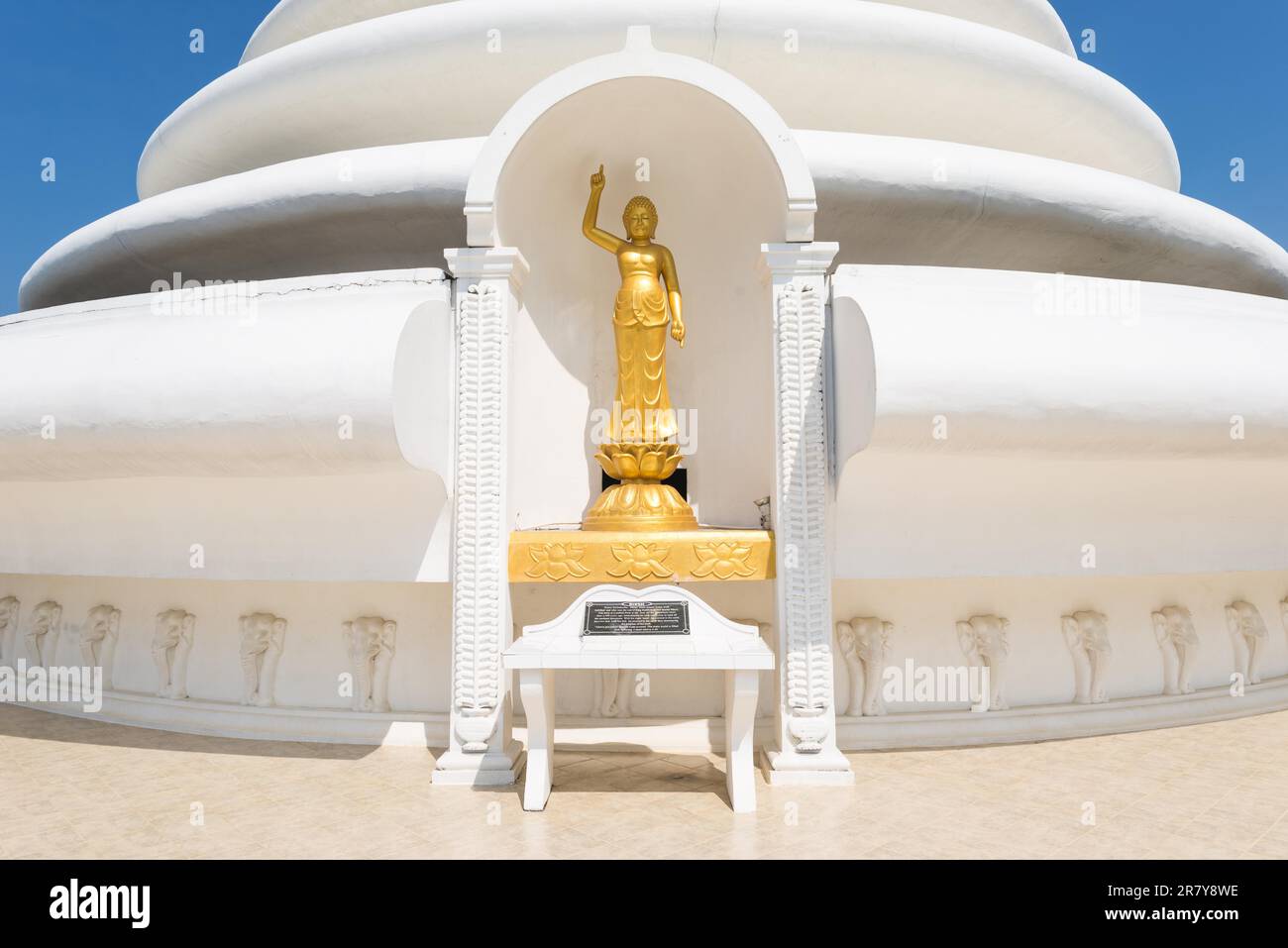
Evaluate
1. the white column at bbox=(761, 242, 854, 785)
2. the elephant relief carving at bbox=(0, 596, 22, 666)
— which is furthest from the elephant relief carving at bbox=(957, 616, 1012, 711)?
the elephant relief carving at bbox=(0, 596, 22, 666)

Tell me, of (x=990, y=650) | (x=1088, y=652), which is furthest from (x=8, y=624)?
(x=1088, y=652)

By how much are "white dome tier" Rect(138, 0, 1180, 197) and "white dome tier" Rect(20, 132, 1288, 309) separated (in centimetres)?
94

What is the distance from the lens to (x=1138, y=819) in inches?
184

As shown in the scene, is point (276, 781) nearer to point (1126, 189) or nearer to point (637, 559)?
point (637, 559)

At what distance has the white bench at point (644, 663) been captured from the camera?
4.88 meters

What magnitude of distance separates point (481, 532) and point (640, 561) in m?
1.18

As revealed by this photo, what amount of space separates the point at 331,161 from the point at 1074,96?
7620mm

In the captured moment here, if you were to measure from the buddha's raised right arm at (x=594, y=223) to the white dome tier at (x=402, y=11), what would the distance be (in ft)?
11.6

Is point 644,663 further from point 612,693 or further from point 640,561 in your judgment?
point 612,693

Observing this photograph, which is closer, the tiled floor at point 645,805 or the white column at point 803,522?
the tiled floor at point 645,805

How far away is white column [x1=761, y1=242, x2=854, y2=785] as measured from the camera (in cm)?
543

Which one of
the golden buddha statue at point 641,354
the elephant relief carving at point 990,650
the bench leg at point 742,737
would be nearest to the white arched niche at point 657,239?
the golden buddha statue at point 641,354

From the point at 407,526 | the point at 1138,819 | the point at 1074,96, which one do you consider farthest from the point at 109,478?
the point at 1074,96

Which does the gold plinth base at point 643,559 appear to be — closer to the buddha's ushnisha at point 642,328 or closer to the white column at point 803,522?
the white column at point 803,522
